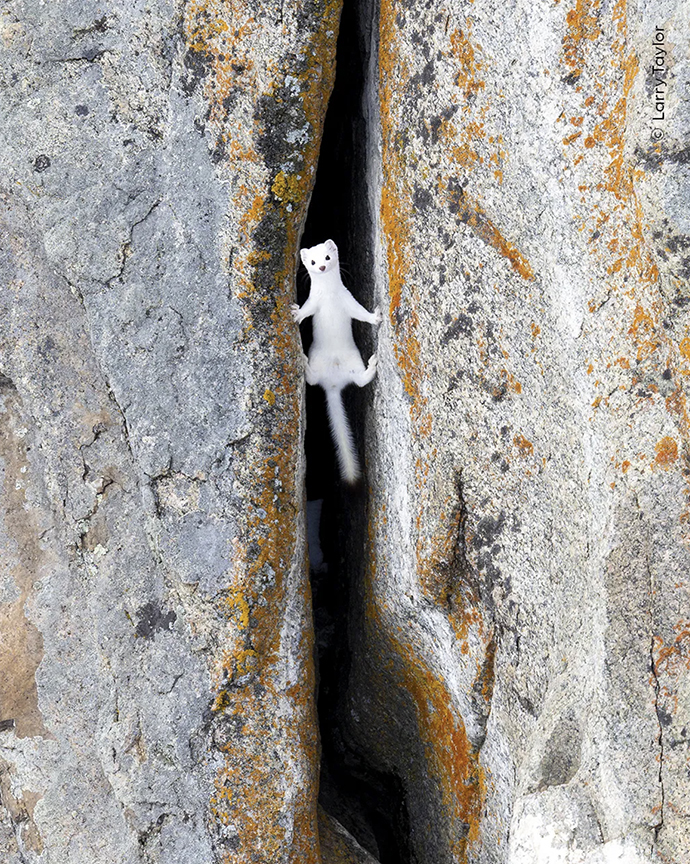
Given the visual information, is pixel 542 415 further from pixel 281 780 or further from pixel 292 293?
pixel 281 780

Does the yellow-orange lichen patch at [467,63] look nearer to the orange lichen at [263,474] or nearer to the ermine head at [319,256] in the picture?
the orange lichen at [263,474]

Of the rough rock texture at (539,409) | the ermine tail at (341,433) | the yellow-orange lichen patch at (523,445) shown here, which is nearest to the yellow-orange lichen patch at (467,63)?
the rough rock texture at (539,409)

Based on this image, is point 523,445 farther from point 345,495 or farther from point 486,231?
point 345,495

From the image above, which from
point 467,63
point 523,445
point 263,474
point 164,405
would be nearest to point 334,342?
point 263,474

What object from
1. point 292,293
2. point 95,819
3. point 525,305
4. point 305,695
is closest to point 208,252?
point 292,293

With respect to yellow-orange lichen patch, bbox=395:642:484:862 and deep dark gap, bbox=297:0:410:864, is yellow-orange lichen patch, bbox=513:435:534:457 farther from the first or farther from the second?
yellow-orange lichen patch, bbox=395:642:484:862

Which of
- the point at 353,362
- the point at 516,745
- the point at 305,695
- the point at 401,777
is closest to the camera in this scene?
the point at 516,745

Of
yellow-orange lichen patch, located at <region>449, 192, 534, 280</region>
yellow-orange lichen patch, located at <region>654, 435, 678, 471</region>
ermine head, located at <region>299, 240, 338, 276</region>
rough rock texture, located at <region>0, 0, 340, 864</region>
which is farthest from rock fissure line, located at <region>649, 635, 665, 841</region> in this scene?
ermine head, located at <region>299, 240, 338, 276</region>
